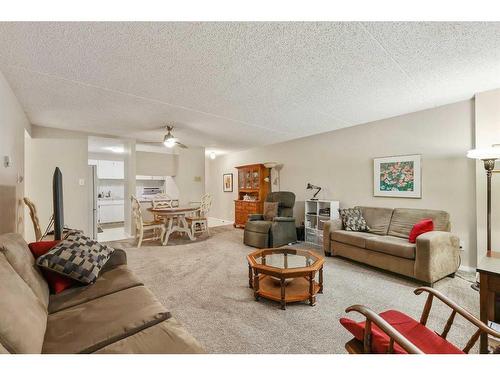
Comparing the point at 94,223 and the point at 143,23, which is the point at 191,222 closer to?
the point at 94,223

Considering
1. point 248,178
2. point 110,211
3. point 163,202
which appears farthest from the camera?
point 110,211

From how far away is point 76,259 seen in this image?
171 centimetres

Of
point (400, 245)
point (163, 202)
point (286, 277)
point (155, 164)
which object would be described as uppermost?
point (155, 164)

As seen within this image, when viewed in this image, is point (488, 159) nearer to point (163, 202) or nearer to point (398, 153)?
point (398, 153)

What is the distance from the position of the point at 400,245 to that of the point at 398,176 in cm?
137

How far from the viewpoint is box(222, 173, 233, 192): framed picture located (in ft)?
25.0

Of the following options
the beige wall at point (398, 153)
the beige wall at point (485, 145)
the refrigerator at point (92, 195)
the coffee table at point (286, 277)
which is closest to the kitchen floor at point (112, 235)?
the refrigerator at point (92, 195)

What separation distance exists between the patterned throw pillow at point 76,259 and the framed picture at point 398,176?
407cm

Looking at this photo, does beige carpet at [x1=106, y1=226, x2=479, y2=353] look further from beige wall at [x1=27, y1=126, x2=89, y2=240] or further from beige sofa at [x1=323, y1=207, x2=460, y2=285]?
beige wall at [x1=27, y1=126, x2=89, y2=240]

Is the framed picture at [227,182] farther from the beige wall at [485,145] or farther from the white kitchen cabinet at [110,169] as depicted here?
the beige wall at [485,145]

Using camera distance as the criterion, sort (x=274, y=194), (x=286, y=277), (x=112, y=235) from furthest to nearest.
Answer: (x=112, y=235)
(x=274, y=194)
(x=286, y=277)

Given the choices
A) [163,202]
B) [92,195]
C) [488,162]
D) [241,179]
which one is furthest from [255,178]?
[488,162]

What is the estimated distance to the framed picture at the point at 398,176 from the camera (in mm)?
3488

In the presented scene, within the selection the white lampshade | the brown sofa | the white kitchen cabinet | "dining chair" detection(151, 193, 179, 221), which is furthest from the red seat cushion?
the white kitchen cabinet
